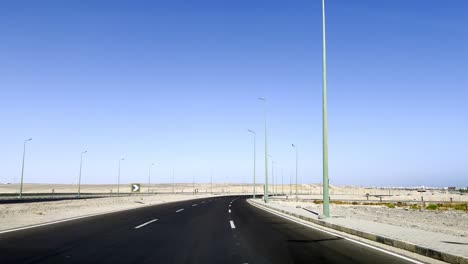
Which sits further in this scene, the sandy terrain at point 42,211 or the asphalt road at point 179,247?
the sandy terrain at point 42,211

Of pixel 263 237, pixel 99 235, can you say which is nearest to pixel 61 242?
pixel 99 235

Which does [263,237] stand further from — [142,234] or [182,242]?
[142,234]

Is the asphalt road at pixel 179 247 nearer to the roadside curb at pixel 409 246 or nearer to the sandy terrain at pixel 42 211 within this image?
the roadside curb at pixel 409 246

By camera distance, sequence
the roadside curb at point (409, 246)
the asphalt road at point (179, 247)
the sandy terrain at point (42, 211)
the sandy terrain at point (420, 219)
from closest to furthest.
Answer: the roadside curb at point (409, 246)
the asphalt road at point (179, 247)
the sandy terrain at point (42, 211)
the sandy terrain at point (420, 219)

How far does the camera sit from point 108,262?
8141 mm

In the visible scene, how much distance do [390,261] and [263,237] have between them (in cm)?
480

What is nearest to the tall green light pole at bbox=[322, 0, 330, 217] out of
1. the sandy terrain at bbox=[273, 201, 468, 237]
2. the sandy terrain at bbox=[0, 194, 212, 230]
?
the sandy terrain at bbox=[273, 201, 468, 237]

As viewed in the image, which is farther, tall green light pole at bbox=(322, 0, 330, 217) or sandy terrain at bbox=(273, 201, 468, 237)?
sandy terrain at bbox=(273, 201, 468, 237)

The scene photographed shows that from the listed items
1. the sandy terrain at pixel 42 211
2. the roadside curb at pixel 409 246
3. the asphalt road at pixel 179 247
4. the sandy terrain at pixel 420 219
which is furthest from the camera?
the sandy terrain at pixel 420 219

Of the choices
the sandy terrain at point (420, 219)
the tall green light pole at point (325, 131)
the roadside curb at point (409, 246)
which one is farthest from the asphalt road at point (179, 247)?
the sandy terrain at point (420, 219)

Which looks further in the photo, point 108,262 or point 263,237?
point 263,237

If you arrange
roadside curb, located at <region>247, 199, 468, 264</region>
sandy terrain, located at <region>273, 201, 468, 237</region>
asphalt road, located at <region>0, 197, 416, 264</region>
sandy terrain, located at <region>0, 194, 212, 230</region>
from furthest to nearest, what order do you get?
sandy terrain, located at <region>273, 201, 468, 237</region> → sandy terrain, located at <region>0, 194, 212, 230</region> → asphalt road, located at <region>0, 197, 416, 264</region> → roadside curb, located at <region>247, 199, 468, 264</region>

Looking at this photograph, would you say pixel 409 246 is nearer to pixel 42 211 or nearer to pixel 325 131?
pixel 325 131

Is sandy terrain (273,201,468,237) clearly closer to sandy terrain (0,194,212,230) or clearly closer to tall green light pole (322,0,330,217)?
tall green light pole (322,0,330,217)
